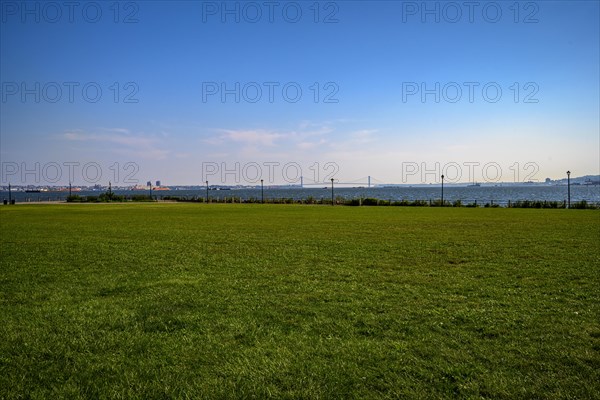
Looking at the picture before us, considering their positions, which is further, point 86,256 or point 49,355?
point 86,256

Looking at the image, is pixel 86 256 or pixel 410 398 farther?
pixel 86 256

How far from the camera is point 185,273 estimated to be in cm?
932

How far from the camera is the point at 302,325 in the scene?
5.74 metres

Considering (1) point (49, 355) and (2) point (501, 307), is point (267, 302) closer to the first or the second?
(1) point (49, 355)

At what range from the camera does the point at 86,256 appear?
1158 centimetres

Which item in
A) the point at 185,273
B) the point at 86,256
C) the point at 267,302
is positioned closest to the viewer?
the point at 267,302

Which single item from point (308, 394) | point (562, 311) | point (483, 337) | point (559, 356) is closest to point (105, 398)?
point (308, 394)

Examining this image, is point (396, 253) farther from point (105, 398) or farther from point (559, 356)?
point (105, 398)

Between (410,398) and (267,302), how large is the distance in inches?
135

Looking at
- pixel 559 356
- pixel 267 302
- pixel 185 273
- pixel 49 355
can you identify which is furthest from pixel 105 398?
pixel 185 273

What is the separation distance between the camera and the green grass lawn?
4.11m

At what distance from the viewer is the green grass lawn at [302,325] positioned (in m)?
4.11

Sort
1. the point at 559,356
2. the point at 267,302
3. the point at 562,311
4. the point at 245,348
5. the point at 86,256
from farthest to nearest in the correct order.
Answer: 1. the point at 86,256
2. the point at 267,302
3. the point at 562,311
4. the point at 245,348
5. the point at 559,356

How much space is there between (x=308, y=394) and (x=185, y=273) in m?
6.04
